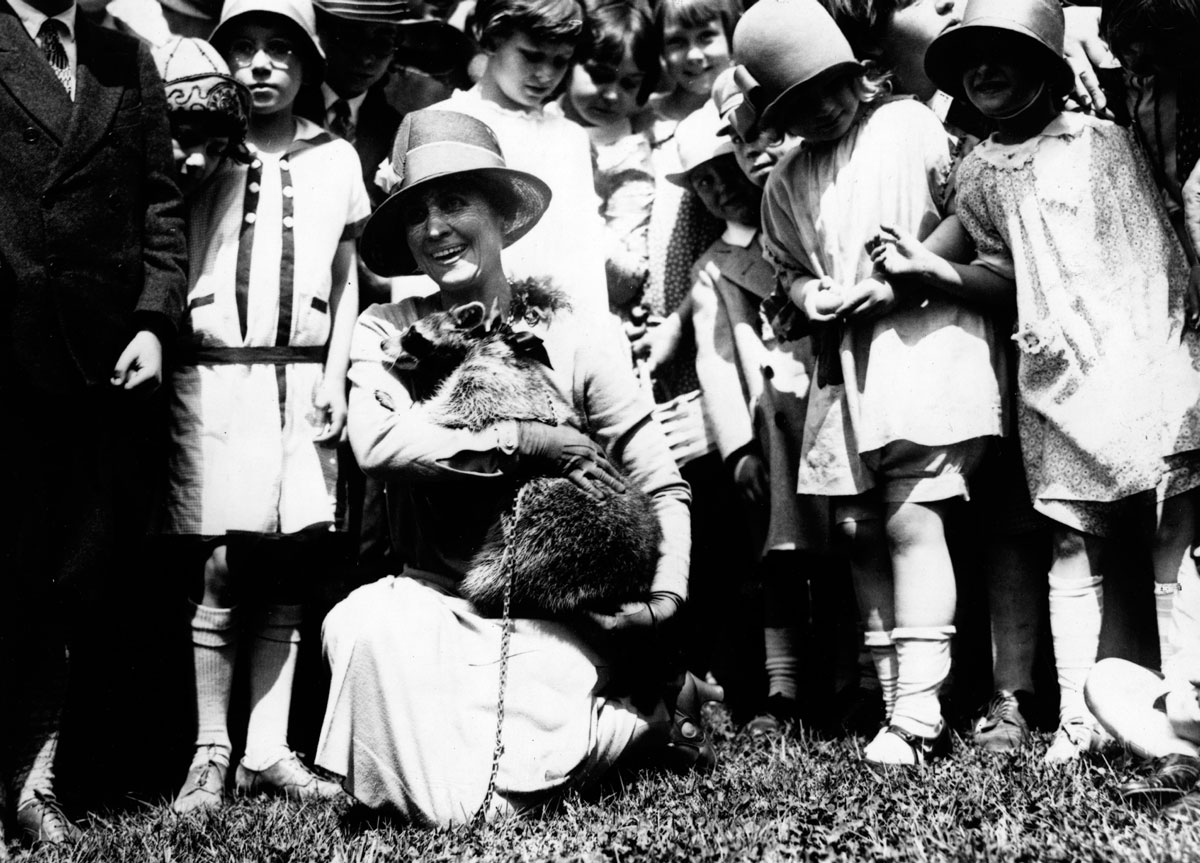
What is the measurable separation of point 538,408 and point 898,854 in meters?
1.62

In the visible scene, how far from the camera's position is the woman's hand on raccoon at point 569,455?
3912mm

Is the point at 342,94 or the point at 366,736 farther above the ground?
the point at 342,94

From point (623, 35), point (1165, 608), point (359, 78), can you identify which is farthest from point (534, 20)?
point (1165, 608)

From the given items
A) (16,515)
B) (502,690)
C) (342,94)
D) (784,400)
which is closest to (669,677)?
(502,690)

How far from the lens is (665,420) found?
17.8 ft

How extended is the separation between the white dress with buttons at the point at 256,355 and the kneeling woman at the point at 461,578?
0.53m

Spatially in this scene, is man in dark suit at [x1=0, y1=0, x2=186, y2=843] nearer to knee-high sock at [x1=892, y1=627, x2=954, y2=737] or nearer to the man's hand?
the man's hand

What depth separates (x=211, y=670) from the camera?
4668 mm

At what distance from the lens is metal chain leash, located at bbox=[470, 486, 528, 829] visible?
12.1ft

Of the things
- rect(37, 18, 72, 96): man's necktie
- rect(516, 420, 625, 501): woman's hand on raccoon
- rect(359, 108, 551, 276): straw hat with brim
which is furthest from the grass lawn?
rect(37, 18, 72, 96): man's necktie

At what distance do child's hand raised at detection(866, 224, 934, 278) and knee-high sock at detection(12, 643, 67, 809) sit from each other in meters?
2.95

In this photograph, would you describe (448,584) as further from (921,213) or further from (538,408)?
(921,213)

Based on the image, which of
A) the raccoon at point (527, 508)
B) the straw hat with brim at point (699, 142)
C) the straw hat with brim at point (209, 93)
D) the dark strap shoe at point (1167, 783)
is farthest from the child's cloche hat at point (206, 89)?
the dark strap shoe at point (1167, 783)

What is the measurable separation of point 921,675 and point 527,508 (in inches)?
55.2
